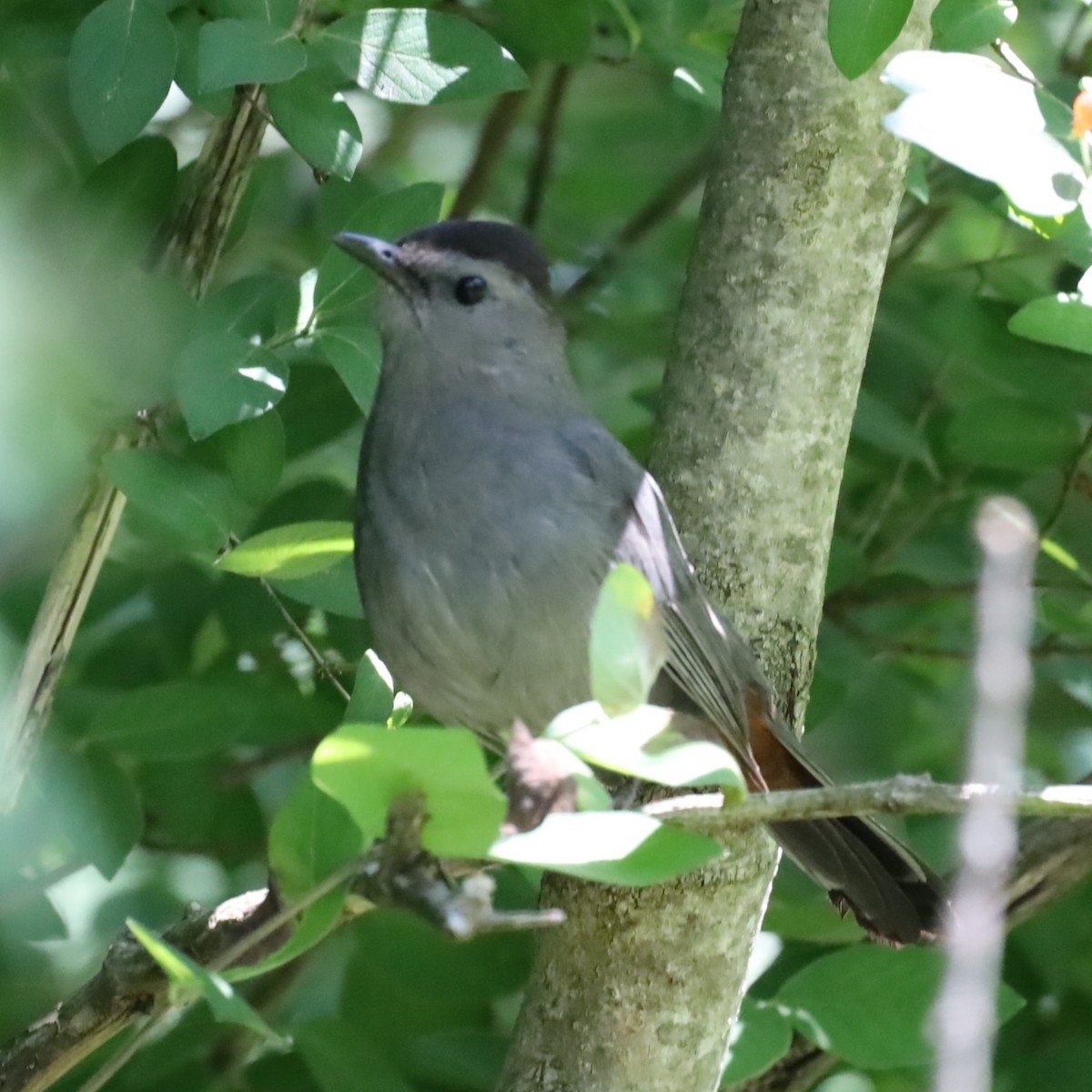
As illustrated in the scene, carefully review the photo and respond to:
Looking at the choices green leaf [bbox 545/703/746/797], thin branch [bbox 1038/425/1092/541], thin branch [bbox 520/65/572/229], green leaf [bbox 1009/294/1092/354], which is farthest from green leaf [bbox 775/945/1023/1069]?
thin branch [bbox 520/65/572/229]

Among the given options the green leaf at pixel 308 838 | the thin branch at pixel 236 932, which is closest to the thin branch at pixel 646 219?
the thin branch at pixel 236 932

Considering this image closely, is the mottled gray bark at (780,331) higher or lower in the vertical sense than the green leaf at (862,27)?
lower

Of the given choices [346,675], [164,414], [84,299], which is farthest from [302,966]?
[84,299]

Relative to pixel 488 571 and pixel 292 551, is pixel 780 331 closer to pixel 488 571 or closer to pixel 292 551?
Answer: pixel 488 571

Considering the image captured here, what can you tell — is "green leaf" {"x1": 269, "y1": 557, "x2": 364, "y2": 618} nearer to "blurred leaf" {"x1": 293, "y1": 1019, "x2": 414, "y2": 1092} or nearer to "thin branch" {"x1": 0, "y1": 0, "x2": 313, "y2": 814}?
"thin branch" {"x1": 0, "y1": 0, "x2": 313, "y2": 814}

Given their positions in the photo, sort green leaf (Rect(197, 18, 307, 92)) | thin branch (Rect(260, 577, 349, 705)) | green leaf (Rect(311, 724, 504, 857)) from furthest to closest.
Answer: thin branch (Rect(260, 577, 349, 705)) → green leaf (Rect(197, 18, 307, 92)) → green leaf (Rect(311, 724, 504, 857))

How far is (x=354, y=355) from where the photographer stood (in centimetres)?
240

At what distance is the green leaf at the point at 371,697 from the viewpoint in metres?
1.99

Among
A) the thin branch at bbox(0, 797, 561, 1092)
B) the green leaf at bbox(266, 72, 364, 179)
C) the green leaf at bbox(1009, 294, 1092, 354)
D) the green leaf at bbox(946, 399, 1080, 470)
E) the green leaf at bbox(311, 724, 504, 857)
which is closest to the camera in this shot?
the green leaf at bbox(311, 724, 504, 857)

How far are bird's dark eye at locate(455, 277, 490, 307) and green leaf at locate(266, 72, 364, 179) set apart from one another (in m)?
0.57

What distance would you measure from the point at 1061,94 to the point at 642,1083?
6.24 ft

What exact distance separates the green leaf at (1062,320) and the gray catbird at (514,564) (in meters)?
0.76

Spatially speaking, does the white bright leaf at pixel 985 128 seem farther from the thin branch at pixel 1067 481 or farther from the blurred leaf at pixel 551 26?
the thin branch at pixel 1067 481

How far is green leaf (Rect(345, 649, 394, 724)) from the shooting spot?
6.53ft
